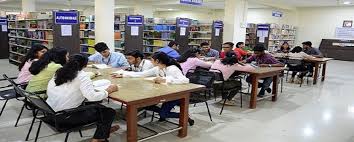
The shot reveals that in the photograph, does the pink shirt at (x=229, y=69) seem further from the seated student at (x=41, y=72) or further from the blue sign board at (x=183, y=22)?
the blue sign board at (x=183, y=22)

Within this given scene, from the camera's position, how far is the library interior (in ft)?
9.23

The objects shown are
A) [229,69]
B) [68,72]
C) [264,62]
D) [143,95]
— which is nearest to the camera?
[68,72]

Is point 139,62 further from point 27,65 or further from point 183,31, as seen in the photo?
point 183,31

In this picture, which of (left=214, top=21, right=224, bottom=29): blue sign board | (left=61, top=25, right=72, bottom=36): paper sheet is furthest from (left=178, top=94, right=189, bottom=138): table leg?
(left=214, top=21, right=224, bottom=29): blue sign board

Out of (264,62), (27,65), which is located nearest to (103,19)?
(27,65)

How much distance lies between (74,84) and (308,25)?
55.6 ft

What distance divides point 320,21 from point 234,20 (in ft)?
29.6

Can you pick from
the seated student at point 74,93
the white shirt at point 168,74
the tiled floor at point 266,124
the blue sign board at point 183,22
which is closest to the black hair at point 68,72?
the seated student at point 74,93

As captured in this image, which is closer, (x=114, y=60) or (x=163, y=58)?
(x=163, y=58)

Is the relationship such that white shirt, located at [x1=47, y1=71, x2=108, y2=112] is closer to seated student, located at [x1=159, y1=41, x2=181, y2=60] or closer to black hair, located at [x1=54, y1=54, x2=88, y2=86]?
black hair, located at [x1=54, y1=54, x2=88, y2=86]

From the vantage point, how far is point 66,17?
6.91 metres

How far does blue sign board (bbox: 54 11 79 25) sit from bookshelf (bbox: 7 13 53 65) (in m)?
1.22

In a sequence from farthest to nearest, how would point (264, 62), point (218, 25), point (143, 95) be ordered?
point (218, 25), point (264, 62), point (143, 95)

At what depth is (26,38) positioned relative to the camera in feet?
30.2
